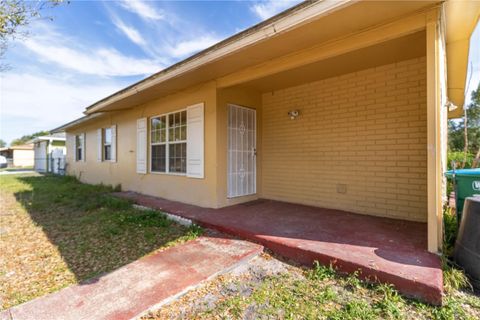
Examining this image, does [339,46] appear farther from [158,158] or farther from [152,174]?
[152,174]

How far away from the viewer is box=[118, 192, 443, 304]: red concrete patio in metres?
2.10

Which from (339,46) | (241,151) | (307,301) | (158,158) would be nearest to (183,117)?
(158,158)

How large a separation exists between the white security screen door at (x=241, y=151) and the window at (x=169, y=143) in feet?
3.73

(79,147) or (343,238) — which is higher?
(79,147)

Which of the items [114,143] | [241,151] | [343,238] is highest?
[114,143]

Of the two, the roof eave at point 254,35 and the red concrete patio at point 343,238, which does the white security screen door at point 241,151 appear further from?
the roof eave at point 254,35

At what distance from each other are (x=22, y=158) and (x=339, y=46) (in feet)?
130

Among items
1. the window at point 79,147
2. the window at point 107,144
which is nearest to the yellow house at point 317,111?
the window at point 107,144

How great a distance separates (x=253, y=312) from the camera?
1.88m

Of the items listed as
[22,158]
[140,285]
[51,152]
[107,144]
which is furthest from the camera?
[22,158]

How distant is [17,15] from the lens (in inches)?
134

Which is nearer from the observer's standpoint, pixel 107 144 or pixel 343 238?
pixel 343 238

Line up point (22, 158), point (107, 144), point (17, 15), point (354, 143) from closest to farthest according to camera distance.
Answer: point (17, 15) < point (354, 143) < point (107, 144) < point (22, 158)

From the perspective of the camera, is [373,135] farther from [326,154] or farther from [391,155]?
[326,154]
